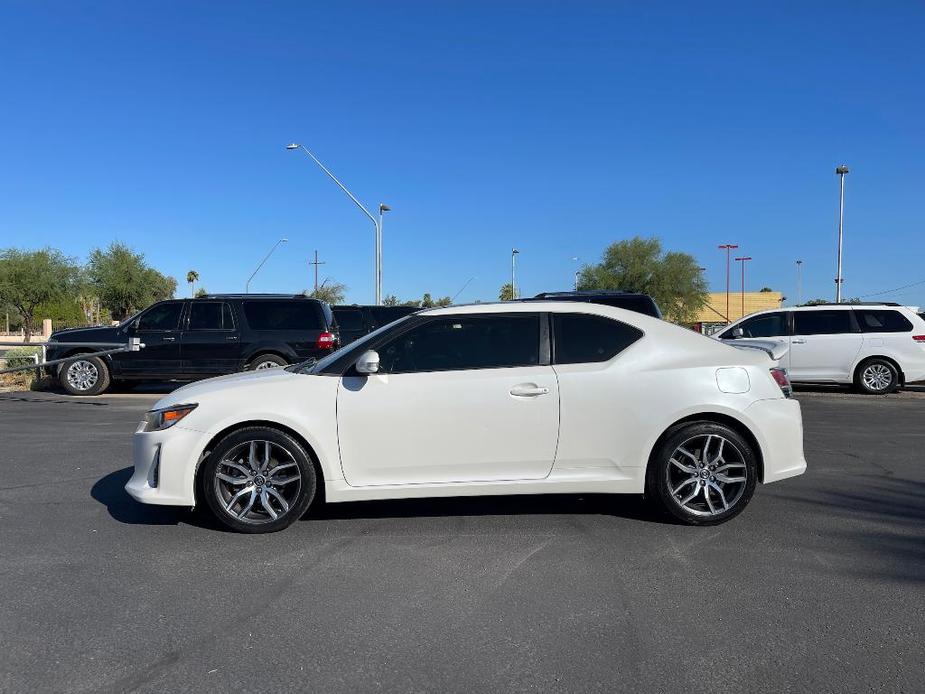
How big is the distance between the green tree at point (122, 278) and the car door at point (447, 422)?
44.7 metres

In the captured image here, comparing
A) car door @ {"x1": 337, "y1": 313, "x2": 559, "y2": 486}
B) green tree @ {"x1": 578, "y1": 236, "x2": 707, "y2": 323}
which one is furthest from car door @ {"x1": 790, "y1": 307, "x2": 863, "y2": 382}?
green tree @ {"x1": 578, "y1": 236, "x2": 707, "y2": 323}

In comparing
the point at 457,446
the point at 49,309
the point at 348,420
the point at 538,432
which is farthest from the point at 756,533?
the point at 49,309

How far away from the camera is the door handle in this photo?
4914mm

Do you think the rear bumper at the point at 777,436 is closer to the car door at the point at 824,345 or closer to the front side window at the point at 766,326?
the car door at the point at 824,345

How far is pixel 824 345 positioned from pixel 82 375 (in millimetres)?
14266

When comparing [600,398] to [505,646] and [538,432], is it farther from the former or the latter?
[505,646]

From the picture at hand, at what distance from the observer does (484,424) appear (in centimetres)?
487

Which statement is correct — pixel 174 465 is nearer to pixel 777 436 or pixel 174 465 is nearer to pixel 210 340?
pixel 777 436

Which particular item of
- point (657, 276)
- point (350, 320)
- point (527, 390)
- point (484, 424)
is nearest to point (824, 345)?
point (350, 320)

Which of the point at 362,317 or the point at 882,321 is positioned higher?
the point at 362,317

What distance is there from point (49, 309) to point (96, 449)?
182 feet

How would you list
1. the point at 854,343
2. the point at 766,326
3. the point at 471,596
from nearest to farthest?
the point at 471,596, the point at 854,343, the point at 766,326

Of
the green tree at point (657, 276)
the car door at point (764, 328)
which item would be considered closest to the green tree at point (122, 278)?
the green tree at point (657, 276)

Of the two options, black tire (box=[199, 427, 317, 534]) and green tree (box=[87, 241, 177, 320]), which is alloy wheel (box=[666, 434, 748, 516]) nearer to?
black tire (box=[199, 427, 317, 534])
